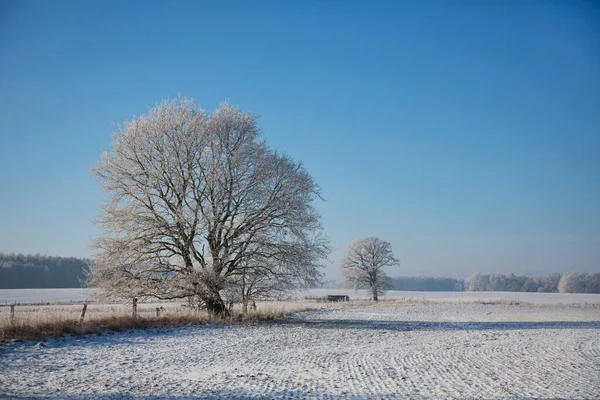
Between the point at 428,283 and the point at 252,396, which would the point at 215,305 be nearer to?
the point at 252,396

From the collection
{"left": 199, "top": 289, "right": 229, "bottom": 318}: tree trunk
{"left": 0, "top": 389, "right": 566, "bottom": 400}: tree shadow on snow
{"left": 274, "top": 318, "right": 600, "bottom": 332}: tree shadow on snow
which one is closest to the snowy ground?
{"left": 0, "top": 389, "right": 566, "bottom": 400}: tree shadow on snow

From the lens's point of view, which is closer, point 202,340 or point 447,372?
point 447,372

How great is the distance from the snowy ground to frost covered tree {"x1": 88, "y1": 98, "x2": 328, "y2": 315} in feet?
15.3

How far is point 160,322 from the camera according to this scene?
19391 mm

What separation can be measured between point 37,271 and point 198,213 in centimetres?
7820

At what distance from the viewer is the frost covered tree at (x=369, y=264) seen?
5781cm

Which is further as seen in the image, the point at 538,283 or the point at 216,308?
the point at 538,283

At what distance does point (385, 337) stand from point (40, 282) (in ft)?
284

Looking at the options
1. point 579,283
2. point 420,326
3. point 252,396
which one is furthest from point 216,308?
point 579,283

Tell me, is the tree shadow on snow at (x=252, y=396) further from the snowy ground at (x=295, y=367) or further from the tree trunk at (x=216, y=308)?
the tree trunk at (x=216, y=308)

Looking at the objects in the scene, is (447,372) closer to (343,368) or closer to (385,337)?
(343,368)

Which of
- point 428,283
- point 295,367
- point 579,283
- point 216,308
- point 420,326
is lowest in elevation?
point 428,283

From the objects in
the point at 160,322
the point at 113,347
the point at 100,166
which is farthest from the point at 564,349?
the point at 100,166

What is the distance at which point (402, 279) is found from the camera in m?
162
